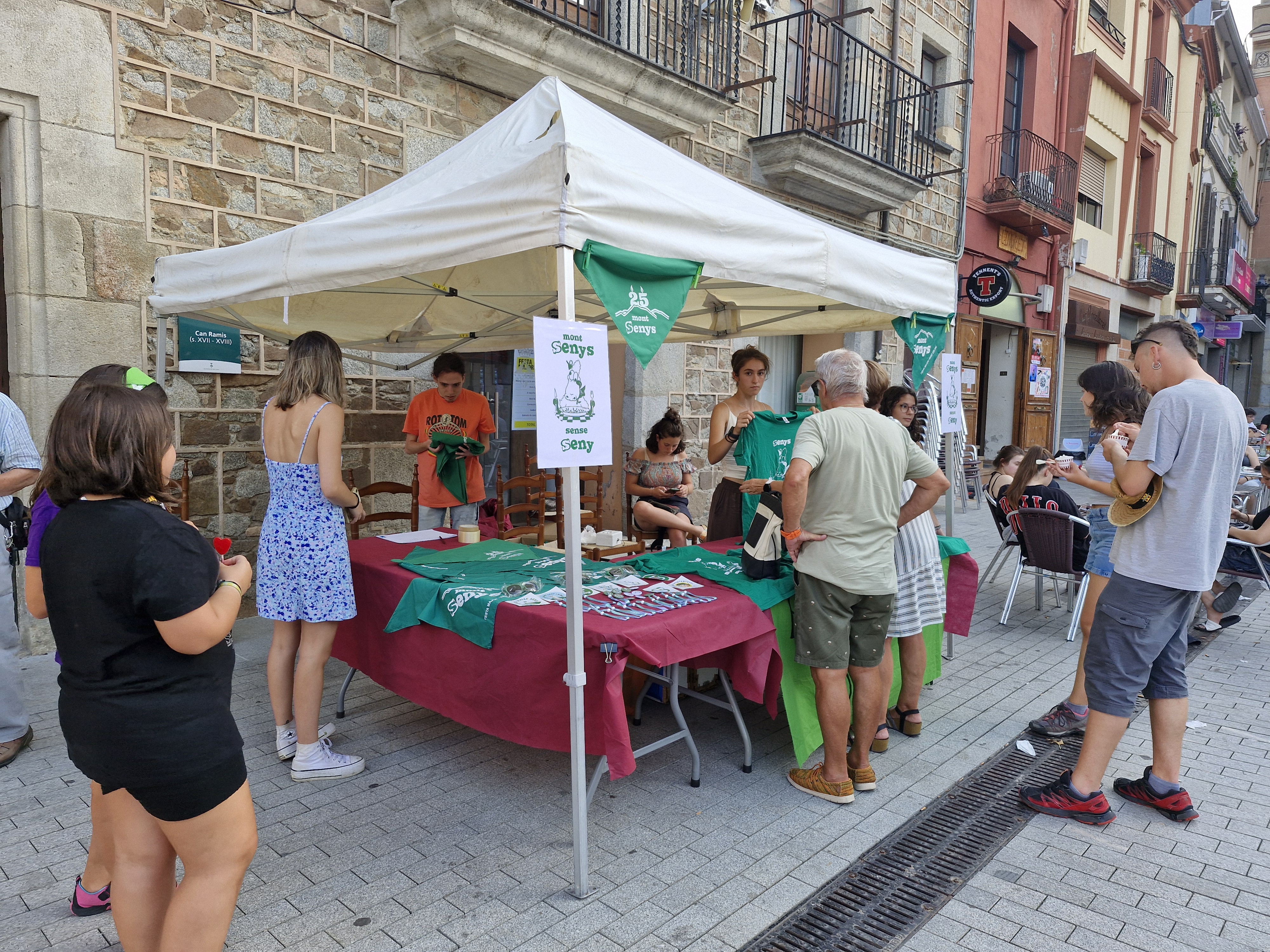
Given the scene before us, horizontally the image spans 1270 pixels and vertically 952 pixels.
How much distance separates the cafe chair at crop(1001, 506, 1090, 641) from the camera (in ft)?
17.0

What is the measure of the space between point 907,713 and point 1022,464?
2580mm

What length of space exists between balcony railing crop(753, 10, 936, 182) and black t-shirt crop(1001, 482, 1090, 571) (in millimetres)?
4686

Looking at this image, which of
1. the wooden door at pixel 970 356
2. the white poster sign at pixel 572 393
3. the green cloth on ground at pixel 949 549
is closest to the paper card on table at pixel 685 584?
the white poster sign at pixel 572 393

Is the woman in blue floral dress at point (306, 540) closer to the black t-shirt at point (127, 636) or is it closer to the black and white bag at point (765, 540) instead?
the black t-shirt at point (127, 636)

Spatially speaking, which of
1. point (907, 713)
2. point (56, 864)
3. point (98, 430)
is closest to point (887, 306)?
point (907, 713)

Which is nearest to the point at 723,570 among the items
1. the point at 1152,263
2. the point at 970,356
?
the point at 970,356

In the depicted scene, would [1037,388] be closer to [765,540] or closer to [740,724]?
[765,540]

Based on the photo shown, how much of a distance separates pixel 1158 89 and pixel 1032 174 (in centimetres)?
712

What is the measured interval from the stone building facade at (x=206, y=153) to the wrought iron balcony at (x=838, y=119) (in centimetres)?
232

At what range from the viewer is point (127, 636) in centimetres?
158

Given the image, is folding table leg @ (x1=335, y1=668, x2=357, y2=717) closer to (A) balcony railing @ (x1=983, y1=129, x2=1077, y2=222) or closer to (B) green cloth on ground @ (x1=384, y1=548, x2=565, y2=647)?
(B) green cloth on ground @ (x1=384, y1=548, x2=565, y2=647)

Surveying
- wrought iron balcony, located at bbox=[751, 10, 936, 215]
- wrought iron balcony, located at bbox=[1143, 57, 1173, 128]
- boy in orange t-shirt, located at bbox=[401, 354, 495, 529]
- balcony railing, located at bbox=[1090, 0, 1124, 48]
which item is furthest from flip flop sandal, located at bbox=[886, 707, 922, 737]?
wrought iron balcony, located at bbox=[1143, 57, 1173, 128]

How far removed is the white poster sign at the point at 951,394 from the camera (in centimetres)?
535

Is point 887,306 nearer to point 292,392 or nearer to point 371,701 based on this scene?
point 292,392
